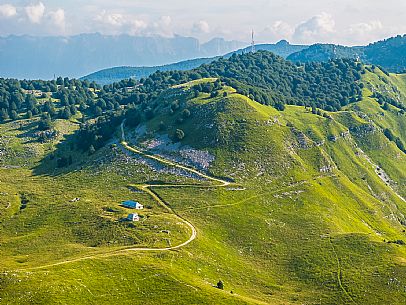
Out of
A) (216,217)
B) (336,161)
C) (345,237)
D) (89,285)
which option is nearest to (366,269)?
(345,237)

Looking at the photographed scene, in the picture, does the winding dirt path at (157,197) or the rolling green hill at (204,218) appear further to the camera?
the winding dirt path at (157,197)

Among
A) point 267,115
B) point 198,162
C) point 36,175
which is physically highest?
point 267,115

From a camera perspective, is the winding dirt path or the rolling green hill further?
the winding dirt path

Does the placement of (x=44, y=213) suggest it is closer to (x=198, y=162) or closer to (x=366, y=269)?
(x=198, y=162)

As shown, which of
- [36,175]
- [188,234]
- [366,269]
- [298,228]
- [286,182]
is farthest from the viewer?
[36,175]

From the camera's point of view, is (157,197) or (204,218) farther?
(157,197)

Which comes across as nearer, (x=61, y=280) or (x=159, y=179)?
(x=61, y=280)

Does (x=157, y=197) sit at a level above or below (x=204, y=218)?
above

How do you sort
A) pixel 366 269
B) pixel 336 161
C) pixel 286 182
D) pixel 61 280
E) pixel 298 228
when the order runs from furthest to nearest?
pixel 336 161 < pixel 286 182 < pixel 298 228 < pixel 366 269 < pixel 61 280
